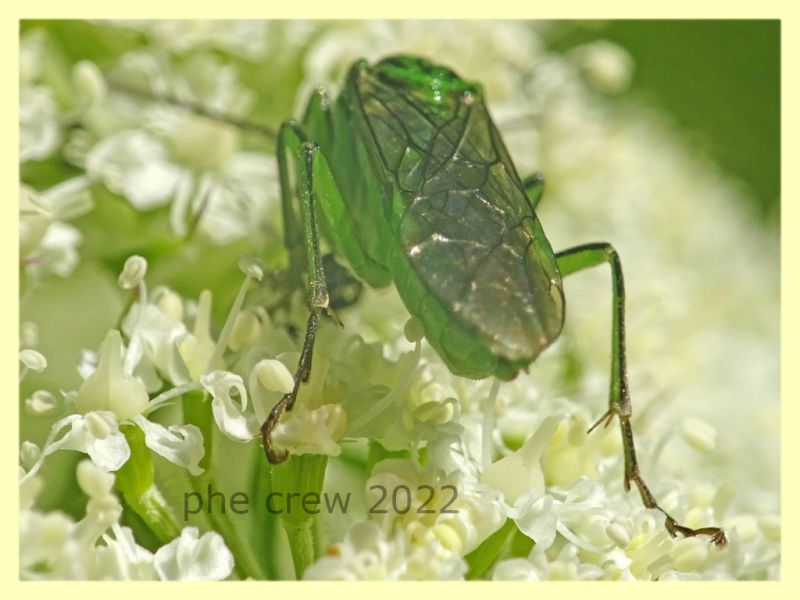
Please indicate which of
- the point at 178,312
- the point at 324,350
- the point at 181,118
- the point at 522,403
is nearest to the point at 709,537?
the point at 522,403

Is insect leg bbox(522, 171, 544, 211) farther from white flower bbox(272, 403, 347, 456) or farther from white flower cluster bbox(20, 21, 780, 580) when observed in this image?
white flower bbox(272, 403, 347, 456)

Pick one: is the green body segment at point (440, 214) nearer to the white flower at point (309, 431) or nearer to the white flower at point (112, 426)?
the white flower at point (309, 431)

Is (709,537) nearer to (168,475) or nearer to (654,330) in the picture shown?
(168,475)

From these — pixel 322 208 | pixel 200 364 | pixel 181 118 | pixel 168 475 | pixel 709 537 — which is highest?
pixel 181 118

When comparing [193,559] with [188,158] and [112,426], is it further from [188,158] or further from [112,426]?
[188,158]

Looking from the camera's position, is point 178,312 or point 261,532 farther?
point 178,312

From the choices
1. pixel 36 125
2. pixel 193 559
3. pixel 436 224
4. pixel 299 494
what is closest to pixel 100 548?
pixel 193 559

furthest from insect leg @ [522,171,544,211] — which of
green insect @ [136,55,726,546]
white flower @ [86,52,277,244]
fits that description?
white flower @ [86,52,277,244]

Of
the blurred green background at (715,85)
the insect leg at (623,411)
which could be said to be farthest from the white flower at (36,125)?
the blurred green background at (715,85)
